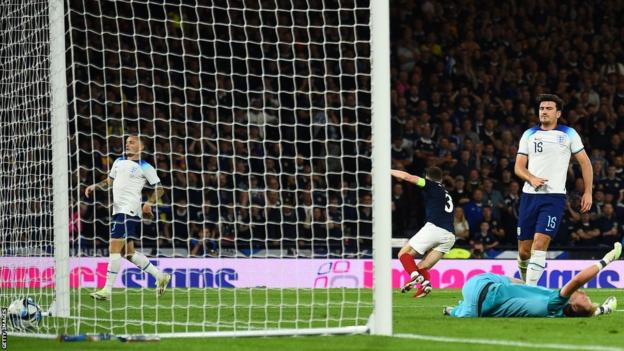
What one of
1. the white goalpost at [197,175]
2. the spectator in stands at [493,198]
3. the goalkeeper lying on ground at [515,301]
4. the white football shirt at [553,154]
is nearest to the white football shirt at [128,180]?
the white goalpost at [197,175]

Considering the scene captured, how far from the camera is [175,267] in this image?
19203 millimetres

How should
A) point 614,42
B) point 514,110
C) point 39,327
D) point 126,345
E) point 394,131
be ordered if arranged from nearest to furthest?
point 126,345, point 39,327, point 394,131, point 514,110, point 614,42

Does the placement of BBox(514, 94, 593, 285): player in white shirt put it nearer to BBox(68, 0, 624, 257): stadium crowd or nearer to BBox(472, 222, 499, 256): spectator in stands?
BBox(68, 0, 624, 257): stadium crowd

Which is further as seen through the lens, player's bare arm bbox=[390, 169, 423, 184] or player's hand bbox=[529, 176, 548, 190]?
player's bare arm bbox=[390, 169, 423, 184]

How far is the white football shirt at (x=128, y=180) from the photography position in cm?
1534

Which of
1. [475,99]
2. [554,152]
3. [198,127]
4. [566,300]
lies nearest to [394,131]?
[475,99]

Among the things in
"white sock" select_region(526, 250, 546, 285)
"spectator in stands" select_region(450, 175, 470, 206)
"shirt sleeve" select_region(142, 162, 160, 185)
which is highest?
"shirt sleeve" select_region(142, 162, 160, 185)

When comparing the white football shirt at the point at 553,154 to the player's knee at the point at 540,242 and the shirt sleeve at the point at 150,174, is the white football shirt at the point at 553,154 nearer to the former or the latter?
the player's knee at the point at 540,242

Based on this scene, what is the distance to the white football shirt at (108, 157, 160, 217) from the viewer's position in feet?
50.3

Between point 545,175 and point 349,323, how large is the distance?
3.27 m

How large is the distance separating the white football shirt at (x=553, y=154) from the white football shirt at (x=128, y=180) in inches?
196

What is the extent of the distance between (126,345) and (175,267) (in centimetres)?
1060

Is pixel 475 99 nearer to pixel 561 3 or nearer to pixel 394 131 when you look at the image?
pixel 394 131

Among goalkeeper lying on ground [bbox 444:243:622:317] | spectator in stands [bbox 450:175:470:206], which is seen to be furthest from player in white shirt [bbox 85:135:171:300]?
spectator in stands [bbox 450:175:470:206]
